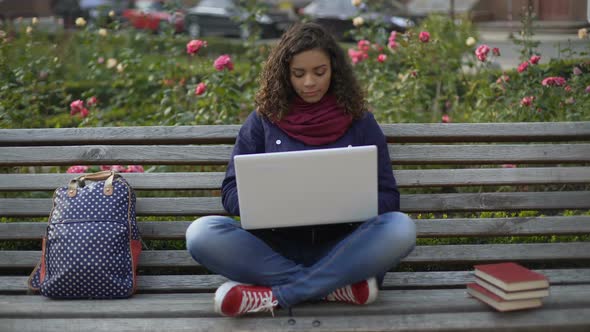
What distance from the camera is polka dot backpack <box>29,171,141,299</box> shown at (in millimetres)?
2816

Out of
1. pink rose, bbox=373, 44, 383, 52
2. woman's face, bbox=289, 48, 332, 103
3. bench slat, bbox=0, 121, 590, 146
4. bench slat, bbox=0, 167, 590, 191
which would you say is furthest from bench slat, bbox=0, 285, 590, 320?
pink rose, bbox=373, 44, 383, 52

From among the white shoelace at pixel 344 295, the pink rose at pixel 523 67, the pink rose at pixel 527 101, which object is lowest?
the white shoelace at pixel 344 295

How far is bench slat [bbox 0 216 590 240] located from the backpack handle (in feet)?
0.85

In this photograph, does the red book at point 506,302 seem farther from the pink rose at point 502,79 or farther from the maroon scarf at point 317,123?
the pink rose at point 502,79

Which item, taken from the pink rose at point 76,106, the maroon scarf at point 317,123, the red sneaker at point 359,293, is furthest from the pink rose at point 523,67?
the pink rose at point 76,106

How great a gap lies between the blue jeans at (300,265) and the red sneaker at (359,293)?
0.09ft

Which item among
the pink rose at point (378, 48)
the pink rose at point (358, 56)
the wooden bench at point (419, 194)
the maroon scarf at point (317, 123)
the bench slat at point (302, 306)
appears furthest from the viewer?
the pink rose at point (378, 48)

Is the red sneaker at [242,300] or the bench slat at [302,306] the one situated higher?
the red sneaker at [242,300]

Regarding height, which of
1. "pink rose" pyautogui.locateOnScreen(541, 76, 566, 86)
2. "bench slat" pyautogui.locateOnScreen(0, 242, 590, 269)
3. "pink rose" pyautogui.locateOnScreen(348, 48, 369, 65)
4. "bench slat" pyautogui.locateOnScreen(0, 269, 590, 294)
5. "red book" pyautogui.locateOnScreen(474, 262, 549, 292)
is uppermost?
"pink rose" pyautogui.locateOnScreen(348, 48, 369, 65)

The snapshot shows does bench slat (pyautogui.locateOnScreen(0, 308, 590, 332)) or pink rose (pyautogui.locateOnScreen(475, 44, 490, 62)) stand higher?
pink rose (pyautogui.locateOnScreen(475, 44, 490, 62))

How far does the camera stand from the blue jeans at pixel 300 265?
2580mm

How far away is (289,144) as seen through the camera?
2949 millimetres

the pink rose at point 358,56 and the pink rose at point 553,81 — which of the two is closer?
the pink rose at point 553,81

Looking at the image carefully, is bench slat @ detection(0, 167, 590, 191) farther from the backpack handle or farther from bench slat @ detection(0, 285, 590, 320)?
bench slat @ detection(0, 285, 590, 320)
